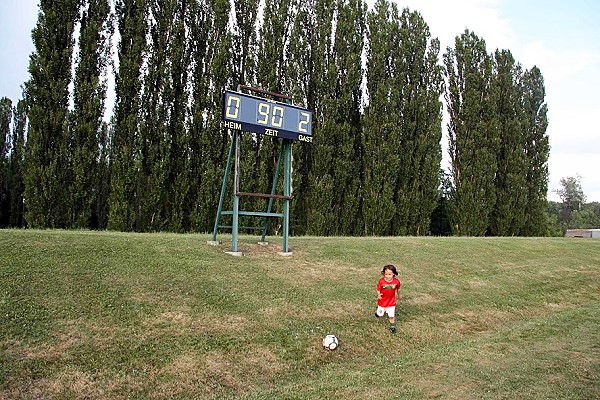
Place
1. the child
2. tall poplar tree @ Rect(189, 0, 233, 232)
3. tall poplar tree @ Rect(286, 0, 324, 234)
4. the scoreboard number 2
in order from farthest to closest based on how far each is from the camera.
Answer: tall poplar tree @ Rect(286, 0, 324, 234)
tall poplar tree @ Rect(189, 0, 233, 232)
the scoreboard number 2
the child

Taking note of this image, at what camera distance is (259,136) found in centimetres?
2184

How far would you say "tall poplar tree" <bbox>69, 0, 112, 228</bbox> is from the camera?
59.0 ft

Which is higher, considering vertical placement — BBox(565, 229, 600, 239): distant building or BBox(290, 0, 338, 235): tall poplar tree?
BBox(290, 0, 338, 235): tall poplar tree

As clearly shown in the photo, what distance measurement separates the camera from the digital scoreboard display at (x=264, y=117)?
1020 cm

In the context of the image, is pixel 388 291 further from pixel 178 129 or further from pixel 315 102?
pixel 315 102

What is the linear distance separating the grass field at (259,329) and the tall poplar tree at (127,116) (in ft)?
28.7

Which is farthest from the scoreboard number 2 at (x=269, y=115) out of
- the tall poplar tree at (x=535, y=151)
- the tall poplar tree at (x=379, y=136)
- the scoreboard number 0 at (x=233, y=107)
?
the tall poplar tree at (x=535, y=151)

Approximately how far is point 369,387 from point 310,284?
155 inches

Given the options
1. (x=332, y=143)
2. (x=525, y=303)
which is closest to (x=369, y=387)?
(x=525, y=303)

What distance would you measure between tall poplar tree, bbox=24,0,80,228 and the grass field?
905 centimetres

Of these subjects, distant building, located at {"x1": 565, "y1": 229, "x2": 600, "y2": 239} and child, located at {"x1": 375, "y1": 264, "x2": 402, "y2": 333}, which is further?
distant building, located at {"x1": 565, "y1": 229, "x2": 600, "y2": 239}

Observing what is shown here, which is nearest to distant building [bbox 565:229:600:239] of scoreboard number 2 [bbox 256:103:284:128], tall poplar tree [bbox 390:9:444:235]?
tall poplar tree [bbox 390:9:444:235]

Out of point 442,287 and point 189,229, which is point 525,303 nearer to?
point 442,287

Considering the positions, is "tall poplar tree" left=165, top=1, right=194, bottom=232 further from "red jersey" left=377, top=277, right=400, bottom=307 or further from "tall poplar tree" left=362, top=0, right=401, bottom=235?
"red jersey" left=377, top=277, right=400, bottom=307
